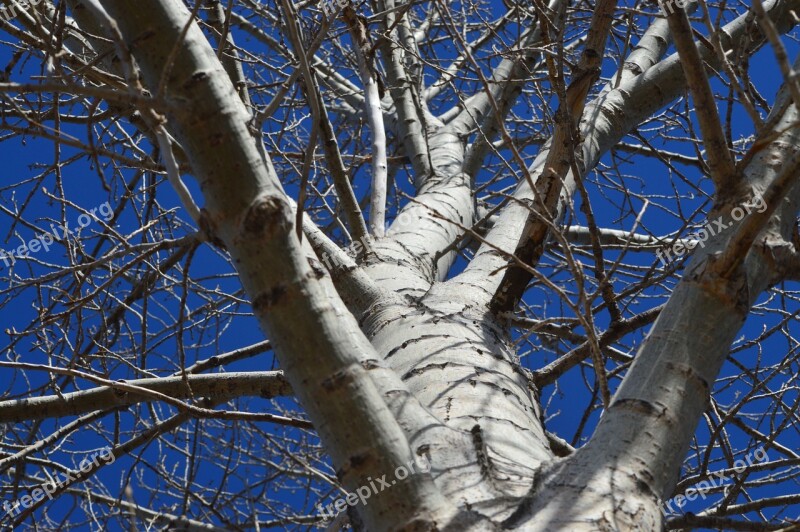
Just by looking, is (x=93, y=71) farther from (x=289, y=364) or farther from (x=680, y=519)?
(x=680, y=519)

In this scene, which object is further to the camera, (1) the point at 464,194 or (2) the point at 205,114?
(1) the point at 464,194

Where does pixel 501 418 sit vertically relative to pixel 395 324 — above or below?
below

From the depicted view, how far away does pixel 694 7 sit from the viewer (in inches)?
129

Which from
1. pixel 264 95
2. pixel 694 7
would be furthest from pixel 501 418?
pixel 264 95

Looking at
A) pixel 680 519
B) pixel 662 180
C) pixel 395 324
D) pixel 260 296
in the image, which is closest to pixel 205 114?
pixel 260 296

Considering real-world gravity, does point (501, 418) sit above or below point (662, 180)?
below

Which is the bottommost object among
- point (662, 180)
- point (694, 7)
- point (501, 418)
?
point (501, 418)

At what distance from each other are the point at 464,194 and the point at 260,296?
206 cm

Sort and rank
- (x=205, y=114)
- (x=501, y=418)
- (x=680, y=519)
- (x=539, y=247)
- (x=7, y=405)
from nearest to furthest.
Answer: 1. (x=205, y=114)
2. (x=501, y=418)
3. (x=680, y=519)
4. (x=539, y=247)
5. (x=7, y=405)

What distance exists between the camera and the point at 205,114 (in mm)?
1032

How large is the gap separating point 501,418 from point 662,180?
5384mm

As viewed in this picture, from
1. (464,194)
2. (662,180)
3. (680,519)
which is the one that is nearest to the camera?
(680,519)

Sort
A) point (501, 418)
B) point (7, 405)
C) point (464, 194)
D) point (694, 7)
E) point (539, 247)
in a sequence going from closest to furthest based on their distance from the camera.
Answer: point (501, 418) → point (539, 247) → point (7, 405) → point (464, 194) → point (694, 7)

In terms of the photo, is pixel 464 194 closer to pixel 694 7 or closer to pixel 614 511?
pixel 694 7
